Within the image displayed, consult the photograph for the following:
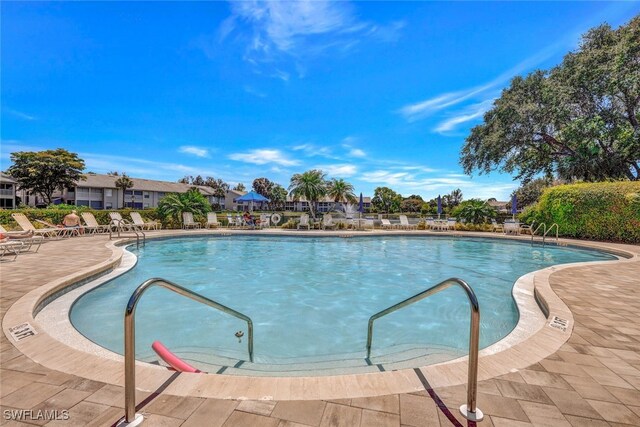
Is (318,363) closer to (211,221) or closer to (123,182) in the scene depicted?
(211,221)

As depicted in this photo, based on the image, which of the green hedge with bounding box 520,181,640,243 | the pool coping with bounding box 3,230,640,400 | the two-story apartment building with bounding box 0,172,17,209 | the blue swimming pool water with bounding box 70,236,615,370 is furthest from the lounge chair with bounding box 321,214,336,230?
the two-story apartment building with bounding box 0,172,17,209

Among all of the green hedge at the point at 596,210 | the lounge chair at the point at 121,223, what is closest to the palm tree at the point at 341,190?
the green hedge at the point at 596,210

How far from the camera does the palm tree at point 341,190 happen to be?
108 feet

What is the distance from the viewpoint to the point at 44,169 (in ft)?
115

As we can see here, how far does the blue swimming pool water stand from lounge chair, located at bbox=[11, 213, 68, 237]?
11.5 feet

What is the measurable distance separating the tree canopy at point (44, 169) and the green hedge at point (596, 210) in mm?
46925

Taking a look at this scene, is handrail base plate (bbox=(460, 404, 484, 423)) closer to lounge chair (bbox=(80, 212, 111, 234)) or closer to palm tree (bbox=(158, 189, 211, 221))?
lounge chair (bbox=(80, 212, 111, 234))

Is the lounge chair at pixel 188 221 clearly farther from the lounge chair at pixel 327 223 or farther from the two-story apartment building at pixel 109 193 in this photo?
the two-story apartment building at pixel 109 193

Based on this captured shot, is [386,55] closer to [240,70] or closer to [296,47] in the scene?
[296,47]

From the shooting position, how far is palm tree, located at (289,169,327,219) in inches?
1093

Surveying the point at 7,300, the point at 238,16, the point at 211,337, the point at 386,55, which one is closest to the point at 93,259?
the point at 7,300

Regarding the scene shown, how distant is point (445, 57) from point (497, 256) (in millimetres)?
9782

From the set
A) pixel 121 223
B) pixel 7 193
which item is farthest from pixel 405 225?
pixel 7 193

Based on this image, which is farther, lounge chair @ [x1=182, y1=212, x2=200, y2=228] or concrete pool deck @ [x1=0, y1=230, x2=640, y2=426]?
lounge chair @ [x1=182, y1=212, x2=200, y2=228]
